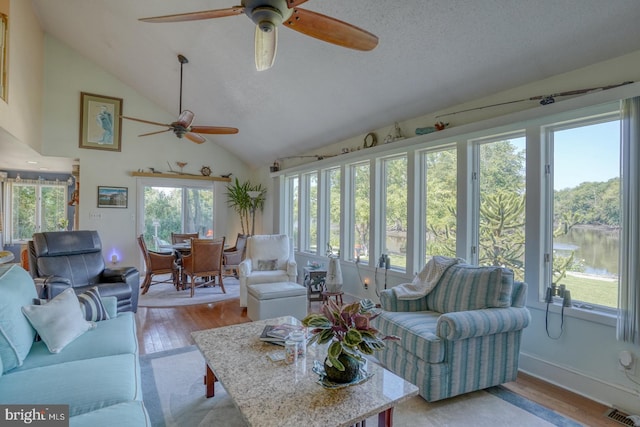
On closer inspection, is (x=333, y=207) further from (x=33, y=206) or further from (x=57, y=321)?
(x=33, y=206)

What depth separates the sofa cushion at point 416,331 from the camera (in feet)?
6.85

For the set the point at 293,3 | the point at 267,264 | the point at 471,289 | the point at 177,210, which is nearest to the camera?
the point at 293,3

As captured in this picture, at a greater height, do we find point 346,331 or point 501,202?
point 501,202

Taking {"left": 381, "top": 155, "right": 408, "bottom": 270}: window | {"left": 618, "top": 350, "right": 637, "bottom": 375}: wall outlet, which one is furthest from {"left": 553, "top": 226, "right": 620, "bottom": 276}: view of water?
{"left": 381, "top": 155, "right": 408, "bottom": 270}: window

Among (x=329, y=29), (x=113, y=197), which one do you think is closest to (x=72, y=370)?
(x=329, y=29)

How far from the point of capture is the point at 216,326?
3.56 metres

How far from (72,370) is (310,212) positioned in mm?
4373

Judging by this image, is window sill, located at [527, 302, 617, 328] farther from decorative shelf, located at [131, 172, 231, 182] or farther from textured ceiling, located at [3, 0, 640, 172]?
decorative shelf, located at [131, 172, 231, 182]

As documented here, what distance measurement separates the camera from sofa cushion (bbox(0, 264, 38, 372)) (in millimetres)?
1642

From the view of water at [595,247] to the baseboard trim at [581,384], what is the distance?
2.56ft

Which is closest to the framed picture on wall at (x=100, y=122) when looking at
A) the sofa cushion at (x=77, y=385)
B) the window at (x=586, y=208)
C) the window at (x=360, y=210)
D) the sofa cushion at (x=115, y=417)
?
the window at (x=360, y=210)

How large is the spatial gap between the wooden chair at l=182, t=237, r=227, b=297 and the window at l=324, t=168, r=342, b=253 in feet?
5.86

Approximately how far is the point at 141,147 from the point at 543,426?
7.34m

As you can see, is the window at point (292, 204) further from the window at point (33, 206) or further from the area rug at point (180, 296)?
the window at point (33, 206)
